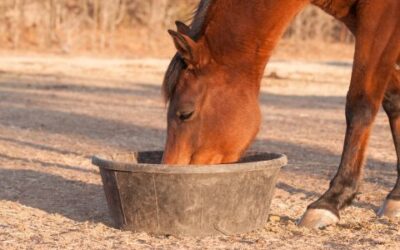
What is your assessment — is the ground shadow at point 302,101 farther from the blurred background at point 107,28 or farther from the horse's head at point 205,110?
the blurred background at point 107,28

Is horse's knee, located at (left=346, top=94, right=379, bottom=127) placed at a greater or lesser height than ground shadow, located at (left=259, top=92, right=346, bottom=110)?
greater

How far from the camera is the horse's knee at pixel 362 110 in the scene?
4.80 meters

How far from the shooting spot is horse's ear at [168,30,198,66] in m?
4.32

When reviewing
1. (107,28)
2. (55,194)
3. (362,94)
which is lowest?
(107,28)

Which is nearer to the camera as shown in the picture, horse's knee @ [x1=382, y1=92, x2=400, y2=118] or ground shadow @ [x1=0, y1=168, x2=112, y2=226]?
ground shadow @ [x1=0, y1=168, x2=112, y2=226]

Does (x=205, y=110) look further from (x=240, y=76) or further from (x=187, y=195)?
(x=187, y=195)

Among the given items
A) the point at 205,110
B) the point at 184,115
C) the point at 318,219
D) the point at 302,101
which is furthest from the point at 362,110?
the point at 302,101

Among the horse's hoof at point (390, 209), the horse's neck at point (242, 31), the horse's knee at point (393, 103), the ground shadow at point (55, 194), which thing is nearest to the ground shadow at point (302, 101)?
the ground shadow at point (55, 194)

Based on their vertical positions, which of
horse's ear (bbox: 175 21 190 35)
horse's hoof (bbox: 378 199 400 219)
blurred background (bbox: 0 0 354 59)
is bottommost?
blurred background (bbox: 0 0 354 59)

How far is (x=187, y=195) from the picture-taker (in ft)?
14.1

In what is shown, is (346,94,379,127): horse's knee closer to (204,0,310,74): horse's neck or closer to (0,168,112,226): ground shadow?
(204,0,310,74): horse's neck

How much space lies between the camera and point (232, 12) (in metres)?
4.57

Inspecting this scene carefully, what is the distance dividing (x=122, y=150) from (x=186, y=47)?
372cm

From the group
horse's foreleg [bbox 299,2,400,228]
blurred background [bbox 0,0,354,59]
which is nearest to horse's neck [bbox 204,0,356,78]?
horse's foreleg [bbox 299,2,400,228]
